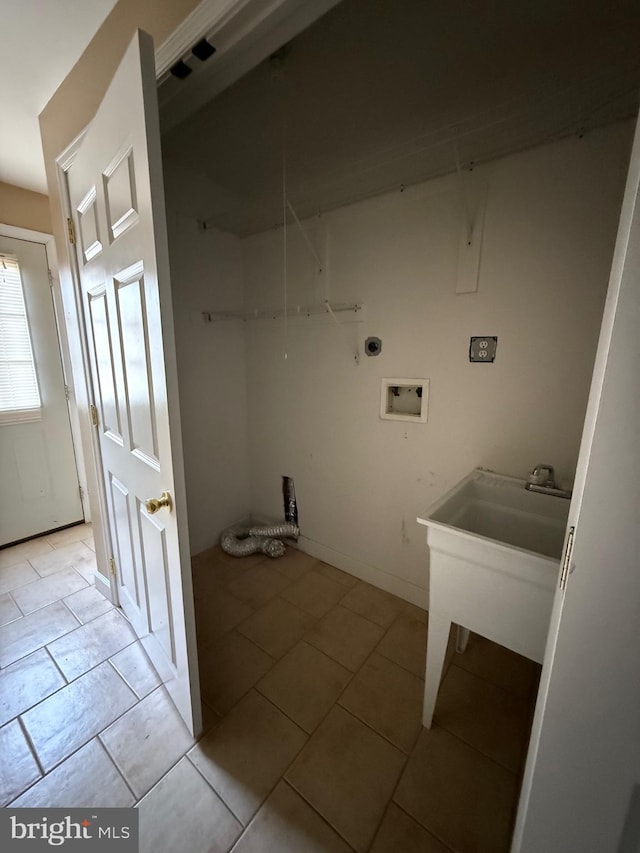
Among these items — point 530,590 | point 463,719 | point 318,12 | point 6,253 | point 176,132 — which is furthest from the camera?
point 6,253

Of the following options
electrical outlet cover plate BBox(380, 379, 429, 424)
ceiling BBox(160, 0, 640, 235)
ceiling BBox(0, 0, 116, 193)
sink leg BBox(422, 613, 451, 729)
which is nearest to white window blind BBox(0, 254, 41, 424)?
ceiling BBox(0, 0, 116, 193)

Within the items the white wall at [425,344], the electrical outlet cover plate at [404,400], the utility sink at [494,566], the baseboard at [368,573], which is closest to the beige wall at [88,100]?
the white wall at [425,344]

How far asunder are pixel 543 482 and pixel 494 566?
0.56m

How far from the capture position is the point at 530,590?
0.96m

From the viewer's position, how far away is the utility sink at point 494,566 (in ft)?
3.14

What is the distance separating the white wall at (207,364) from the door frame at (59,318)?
2.18 ft

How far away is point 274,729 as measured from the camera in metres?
1.26

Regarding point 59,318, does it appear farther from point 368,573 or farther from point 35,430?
point 368,573

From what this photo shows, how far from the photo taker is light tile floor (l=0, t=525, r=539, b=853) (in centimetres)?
101

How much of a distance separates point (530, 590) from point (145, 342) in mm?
1381

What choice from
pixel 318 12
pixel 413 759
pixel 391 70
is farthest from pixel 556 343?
pixel 413 759

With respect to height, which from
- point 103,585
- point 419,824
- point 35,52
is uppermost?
point 35,52

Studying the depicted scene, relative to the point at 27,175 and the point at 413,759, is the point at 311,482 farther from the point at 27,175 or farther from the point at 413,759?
the point at 27,175

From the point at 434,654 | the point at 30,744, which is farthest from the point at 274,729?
the point at 30,744
